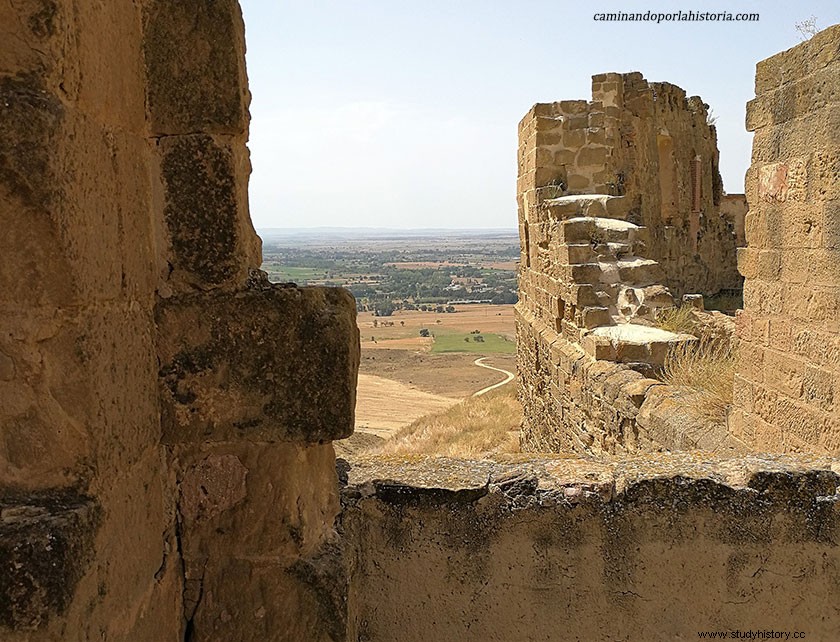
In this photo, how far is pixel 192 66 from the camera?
1.74m

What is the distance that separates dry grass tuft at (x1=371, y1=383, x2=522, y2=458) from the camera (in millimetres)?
9641

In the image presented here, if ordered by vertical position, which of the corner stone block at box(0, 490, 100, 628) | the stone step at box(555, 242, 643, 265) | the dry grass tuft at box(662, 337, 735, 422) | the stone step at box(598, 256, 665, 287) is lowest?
the dry grass tuft at box(662, 337, 735, 422)

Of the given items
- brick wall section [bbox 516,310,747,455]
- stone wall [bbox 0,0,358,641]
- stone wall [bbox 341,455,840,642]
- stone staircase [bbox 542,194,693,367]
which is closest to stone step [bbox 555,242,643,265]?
stone staircase [bbox 542,194,693,367]

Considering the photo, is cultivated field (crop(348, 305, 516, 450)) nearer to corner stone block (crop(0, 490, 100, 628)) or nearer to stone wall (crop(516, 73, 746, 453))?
stone wall (crop(516, 73, 746, 453))

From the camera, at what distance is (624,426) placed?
542cm

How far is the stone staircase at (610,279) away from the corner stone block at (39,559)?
18.2 feet

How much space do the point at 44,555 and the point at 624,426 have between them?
4.62m

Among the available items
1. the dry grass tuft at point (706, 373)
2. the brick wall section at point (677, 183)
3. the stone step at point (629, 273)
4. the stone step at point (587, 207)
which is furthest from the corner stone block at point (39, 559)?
the brick wall section at point (677, 183)

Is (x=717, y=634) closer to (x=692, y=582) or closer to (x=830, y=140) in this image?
(x=692, y=582)

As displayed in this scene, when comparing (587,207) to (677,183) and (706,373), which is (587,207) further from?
(677,183)

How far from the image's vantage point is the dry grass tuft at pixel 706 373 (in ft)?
16.3

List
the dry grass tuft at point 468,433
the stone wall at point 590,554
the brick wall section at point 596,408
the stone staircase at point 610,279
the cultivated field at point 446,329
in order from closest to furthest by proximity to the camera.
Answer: the stone wall at point 590,554, the brick wall section at point 596,408, the stone staircase at point 610,279, the dry grass tuft at point 468,433, the cultivated field at point 446,329

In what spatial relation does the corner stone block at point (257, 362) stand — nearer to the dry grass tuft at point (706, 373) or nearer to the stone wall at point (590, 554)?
the stone wall at point (590, 554)

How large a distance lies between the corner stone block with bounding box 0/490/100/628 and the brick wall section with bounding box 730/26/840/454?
3.39 m
